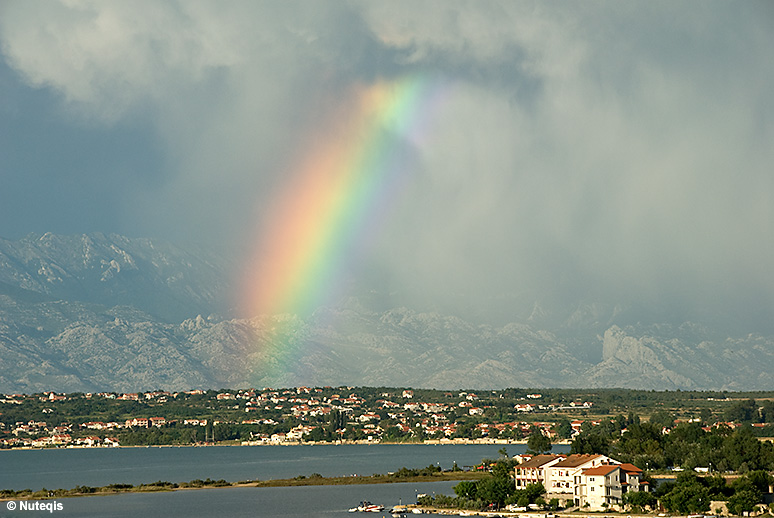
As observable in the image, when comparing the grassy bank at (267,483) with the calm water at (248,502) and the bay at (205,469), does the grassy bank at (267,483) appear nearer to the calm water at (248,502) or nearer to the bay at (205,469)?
the calm water at (248,502)

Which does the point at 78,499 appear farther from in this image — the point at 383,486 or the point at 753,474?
the point at 753,474

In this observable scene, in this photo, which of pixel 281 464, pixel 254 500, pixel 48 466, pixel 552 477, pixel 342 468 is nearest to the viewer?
pixel 552 477

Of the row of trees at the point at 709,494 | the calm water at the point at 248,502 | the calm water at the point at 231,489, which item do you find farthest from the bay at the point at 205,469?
the row of trees at the point at 709,494

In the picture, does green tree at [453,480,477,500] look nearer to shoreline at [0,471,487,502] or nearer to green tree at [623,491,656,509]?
green tree at [623,491,656,509]

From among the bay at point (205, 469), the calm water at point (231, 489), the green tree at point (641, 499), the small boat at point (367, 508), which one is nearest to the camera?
the green tree at point (641, 499)

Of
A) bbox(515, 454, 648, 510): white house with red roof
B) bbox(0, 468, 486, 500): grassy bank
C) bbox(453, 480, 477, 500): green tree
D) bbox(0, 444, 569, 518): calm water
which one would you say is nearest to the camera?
bbox(515, 454, 648, 510): white house with red roof

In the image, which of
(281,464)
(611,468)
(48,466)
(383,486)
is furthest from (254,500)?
(48,466)

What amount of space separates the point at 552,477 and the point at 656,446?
1248 inches

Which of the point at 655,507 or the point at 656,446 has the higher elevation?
the point at 656,446

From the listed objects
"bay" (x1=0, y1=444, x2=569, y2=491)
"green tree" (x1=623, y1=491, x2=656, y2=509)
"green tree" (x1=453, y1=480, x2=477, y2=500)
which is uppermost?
"bay" (x1=0, y1=444, x2=569, y2=491)

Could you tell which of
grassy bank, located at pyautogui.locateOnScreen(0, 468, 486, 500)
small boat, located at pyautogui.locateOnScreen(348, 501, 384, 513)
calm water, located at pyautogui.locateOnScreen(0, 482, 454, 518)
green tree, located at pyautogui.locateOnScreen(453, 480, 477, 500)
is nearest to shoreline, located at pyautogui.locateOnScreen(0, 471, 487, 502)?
grassy bank, located at pyautogui.locateOnScreen(0, 468, 486, 500)

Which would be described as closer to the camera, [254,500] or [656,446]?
[254,500]

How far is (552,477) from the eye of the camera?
4129 inches

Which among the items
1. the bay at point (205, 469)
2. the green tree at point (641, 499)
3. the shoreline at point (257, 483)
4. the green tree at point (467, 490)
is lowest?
the green tree at point (641, 499)
